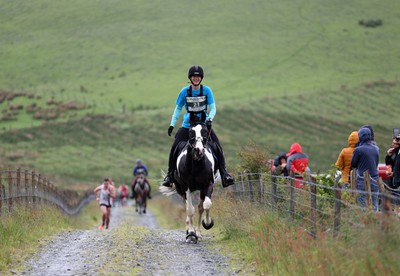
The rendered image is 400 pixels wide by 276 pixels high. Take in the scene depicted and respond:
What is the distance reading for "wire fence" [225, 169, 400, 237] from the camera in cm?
901

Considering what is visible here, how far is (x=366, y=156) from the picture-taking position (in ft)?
47.4

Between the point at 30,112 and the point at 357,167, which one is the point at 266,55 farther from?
the point at 357,167

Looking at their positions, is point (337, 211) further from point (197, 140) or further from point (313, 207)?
point (197, 140)

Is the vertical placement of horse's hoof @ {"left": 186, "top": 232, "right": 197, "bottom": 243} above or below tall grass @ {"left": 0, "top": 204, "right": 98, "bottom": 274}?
below

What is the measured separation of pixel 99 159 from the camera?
69312 mm

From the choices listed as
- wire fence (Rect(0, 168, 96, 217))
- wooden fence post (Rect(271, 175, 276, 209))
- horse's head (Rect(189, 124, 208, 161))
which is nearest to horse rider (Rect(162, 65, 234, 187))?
horse's head (Rect(189, 124, 208, 161))

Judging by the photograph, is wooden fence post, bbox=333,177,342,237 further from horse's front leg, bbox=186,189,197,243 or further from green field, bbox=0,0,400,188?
green field, bbox=0,0,400,188

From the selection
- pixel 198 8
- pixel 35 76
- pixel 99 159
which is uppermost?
pixel 198 8

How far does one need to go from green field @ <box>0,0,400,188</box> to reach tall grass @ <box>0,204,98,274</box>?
104 ft

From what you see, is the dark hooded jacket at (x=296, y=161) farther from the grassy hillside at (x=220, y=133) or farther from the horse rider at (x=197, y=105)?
the grassy hillside at (x=220, y=133)

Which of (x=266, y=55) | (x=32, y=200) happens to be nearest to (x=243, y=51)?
(x=266, y=55)

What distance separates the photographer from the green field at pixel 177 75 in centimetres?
7288

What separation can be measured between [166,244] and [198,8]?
12006 centimetres

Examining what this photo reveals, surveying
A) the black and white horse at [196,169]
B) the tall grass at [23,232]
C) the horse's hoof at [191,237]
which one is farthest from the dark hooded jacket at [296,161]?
the tall grass at [23,232]
